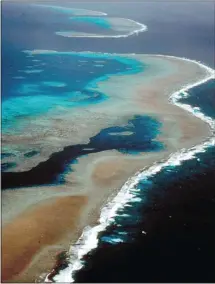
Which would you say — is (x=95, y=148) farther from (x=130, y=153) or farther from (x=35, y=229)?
(x=35, y=229)

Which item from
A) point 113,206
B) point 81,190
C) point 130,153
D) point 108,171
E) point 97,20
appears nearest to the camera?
point 113,206

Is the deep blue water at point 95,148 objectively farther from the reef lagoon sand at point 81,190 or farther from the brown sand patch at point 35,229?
the brown sand patch at point 35,229

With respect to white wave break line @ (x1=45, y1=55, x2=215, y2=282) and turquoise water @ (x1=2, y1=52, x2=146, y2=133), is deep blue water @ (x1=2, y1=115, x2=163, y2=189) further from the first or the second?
turquoise water @ (x1=2, y1=52, x2=146, y2=133)

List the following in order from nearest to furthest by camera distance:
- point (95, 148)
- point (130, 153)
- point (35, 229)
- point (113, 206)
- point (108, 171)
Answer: point (35, 229) → point (113, 206) → point (108, 171) → point (130, 153) → point (95, 148)

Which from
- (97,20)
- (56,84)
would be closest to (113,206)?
(56,84)

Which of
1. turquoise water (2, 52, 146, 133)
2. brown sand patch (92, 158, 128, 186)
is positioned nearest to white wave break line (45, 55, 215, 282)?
brown sand patch (92, 158, 128, 186)

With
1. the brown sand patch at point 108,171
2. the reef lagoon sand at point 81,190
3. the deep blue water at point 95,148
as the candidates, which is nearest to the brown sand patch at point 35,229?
the reef lagoon sand at point 81,190

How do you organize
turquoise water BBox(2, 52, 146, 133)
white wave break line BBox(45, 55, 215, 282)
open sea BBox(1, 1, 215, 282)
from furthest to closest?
turquoise water BBox(2, 52, 146, 133), open sea BBox(1, 1, 215, 282), white wave break line BBox(45, 55, 215, 282)
